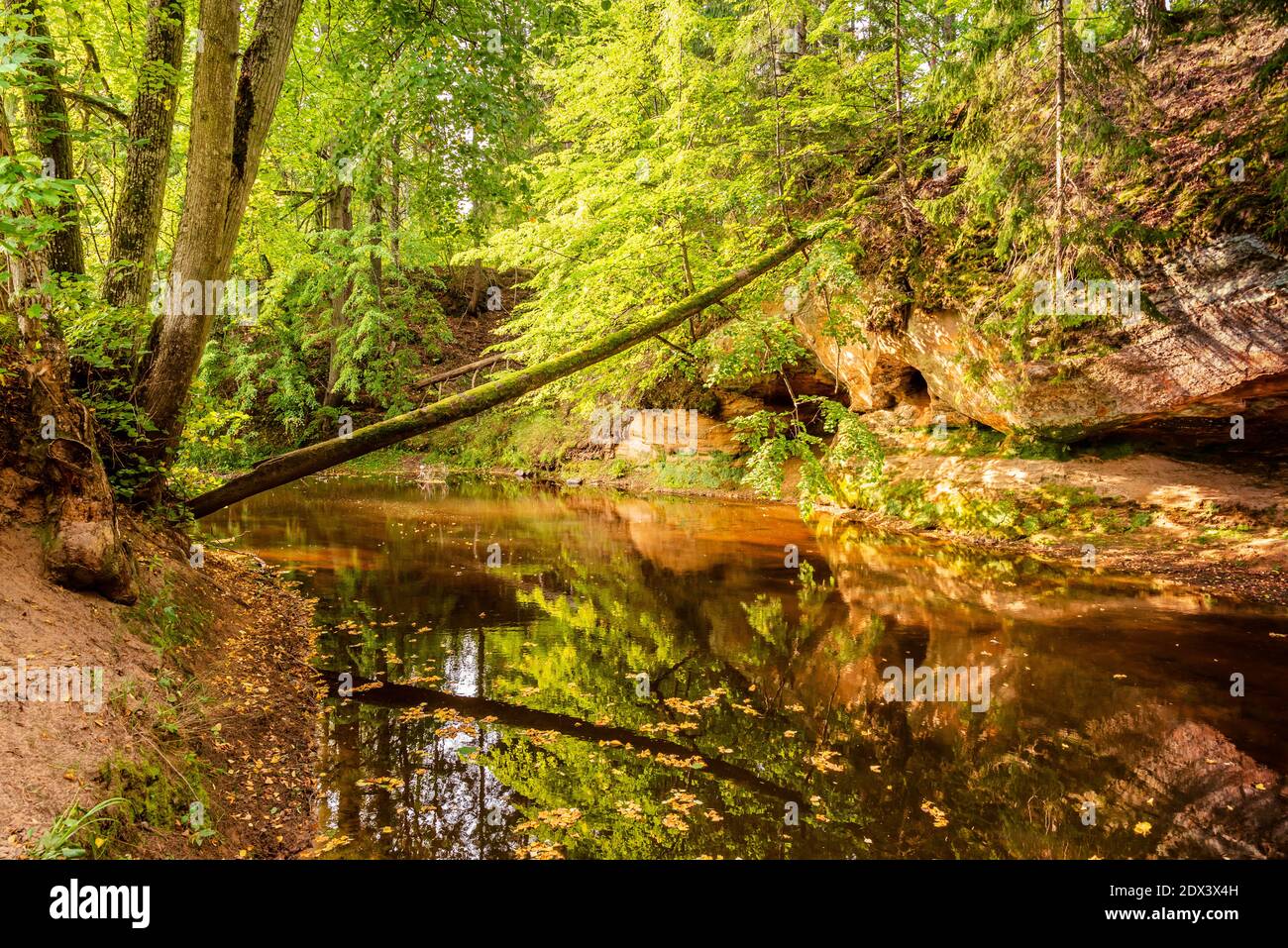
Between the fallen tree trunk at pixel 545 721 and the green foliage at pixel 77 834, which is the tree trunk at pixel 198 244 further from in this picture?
the green foliage at pixel 77 834

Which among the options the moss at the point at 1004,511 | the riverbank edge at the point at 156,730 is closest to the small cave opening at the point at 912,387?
the moss at the point at 1004,511

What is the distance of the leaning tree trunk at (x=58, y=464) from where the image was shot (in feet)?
14.6

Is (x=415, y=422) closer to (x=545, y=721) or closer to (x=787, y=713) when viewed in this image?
(x=545, y=721)

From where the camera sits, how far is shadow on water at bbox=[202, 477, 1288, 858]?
3.94m

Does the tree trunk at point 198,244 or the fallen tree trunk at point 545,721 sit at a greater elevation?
→ the tree trunk at point 198,244

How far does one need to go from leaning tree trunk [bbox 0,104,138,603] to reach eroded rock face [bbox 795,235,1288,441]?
11.0 meters

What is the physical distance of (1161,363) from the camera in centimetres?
941

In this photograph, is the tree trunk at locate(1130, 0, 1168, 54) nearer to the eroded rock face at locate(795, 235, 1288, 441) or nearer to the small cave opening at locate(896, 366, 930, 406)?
the eroded rock face at locate(795, 235, 1288, 441)

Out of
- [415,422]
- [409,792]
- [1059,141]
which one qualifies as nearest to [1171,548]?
[1059,141]

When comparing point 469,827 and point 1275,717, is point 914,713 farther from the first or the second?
point 469,827

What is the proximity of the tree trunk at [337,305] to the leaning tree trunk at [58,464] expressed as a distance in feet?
59.5

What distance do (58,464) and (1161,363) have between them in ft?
40.2

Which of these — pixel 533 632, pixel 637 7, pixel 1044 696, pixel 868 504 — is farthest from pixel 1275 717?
pixel 637 7
